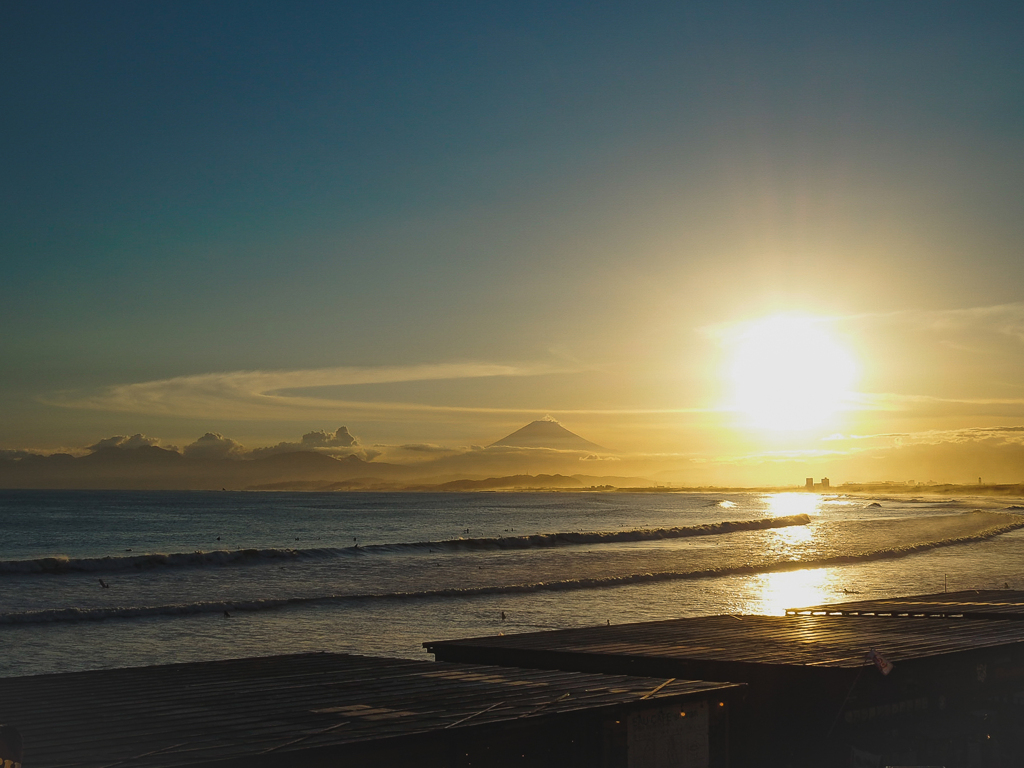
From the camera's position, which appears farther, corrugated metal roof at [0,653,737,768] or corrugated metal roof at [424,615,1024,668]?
corrugated metal roof at [424,615,1024,668]

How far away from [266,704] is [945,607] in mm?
15626

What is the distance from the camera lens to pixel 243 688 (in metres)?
10.2

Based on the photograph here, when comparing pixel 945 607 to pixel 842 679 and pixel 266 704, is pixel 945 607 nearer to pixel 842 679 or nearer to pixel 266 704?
pixel 842 679

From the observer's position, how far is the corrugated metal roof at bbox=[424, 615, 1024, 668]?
12.9 metres

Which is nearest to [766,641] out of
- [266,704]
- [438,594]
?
[266,704]

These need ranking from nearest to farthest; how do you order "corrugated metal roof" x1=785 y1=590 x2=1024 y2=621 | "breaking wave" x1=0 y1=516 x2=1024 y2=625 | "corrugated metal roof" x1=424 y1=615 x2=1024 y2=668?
"corrugated metal roof" x1=424 y1=615 x2=1024 y2=668 < "corrugated metal roof" x1=785 y1=590 x2=1024 y2=621 < "breaking wave" x1=0 y1=516 x2=1024 y2=625

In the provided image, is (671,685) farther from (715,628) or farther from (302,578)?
(302,578)

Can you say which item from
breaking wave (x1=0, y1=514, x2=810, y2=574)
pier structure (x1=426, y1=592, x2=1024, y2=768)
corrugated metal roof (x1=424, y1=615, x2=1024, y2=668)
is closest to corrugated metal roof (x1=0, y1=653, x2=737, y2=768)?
pier structure (x1=426, y1=592, x2=1024, y2=768)

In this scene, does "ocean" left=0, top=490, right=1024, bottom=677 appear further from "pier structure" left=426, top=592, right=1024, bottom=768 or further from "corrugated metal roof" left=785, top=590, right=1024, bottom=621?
"pier structure" left=426, top=592, right=1024, bottom=768

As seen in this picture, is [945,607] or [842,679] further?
[945,607]

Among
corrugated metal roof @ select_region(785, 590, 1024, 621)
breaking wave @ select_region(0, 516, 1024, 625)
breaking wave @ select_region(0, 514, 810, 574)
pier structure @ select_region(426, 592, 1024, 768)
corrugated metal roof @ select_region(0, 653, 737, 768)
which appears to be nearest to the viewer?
corrugated metal roof @ select_region(0, 653, 737, 768)

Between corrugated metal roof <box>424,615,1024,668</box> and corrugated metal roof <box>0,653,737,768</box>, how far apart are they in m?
2.54

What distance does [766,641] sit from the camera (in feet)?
47.7

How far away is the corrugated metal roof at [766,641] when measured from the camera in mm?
12852
